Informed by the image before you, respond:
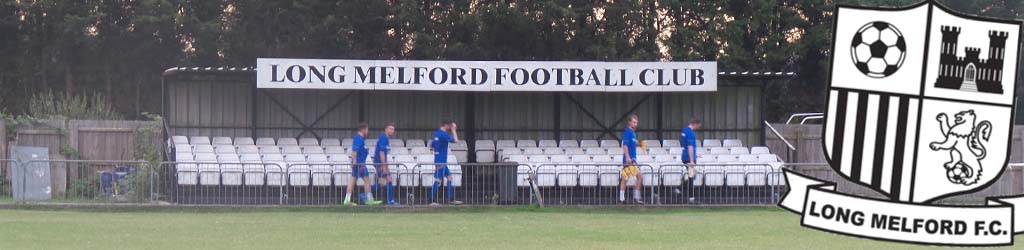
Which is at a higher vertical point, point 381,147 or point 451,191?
point 381,147

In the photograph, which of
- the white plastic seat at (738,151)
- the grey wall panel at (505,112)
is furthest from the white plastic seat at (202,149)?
the white plastic seat at (738,151)

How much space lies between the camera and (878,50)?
5270 millimetres

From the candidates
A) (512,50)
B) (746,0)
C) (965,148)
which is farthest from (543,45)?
(965,148)

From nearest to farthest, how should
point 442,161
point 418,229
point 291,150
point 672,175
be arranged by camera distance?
point 418,229
point 442,161
point 672,175
point 291,150

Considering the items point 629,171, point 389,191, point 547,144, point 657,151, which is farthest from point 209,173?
point 657,151

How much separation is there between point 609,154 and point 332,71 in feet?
18.7

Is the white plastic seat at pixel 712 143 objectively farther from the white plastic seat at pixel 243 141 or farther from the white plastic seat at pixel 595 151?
the white plastic seat at pixel 243 141

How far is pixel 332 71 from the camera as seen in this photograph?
24.5 m

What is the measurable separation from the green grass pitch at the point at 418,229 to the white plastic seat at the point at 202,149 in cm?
347

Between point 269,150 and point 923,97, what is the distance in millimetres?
20917

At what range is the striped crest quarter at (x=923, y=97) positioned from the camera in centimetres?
520

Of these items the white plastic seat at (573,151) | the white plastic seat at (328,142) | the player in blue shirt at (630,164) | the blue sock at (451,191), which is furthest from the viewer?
the white plastic seat at (328,142)

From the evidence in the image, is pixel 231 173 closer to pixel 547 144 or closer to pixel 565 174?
pixel 565 174

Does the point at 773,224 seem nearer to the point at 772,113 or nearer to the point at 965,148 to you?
the point at 965,148
